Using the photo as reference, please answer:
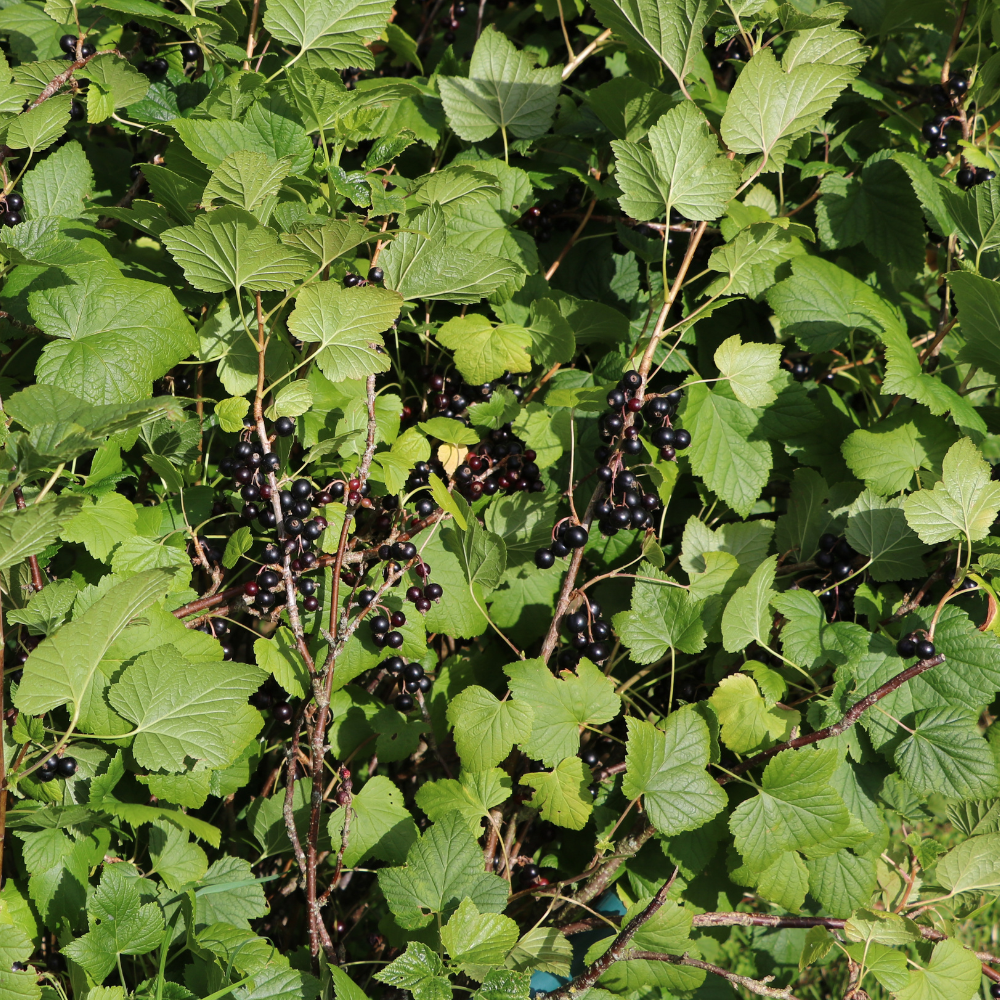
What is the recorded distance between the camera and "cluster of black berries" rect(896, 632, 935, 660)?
159 centimetres

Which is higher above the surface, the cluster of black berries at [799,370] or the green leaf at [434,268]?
the green leaf at [434,268]

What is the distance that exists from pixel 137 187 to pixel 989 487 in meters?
1.93

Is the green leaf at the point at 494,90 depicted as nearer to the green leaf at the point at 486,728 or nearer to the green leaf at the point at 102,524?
the green leaf at the point at 102,524

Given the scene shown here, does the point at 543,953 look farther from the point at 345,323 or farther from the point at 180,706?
the point at 345,323

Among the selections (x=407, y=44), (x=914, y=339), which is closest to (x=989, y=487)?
(x=914, y=339)

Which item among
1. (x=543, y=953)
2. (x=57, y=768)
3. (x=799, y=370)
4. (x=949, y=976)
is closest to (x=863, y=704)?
(x=949, y=976)

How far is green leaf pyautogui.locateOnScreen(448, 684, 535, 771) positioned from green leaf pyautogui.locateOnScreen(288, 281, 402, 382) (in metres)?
0.64

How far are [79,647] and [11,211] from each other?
0.93 meters

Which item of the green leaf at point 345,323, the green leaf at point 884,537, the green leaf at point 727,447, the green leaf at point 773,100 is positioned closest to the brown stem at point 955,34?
the green leaf at point 773,100

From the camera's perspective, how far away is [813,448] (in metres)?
1.95

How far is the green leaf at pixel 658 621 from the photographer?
167cm

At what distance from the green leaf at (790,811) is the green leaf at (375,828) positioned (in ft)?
2.11

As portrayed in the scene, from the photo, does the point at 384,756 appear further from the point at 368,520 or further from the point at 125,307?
the point at 125,307

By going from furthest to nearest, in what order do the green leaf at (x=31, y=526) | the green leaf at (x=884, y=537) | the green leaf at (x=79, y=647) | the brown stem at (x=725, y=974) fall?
the green leaf at (x=884, y=537) < the brown stem at (x=725, y=974) < the green leaf at (x=79, y=647) < the green leaf at (x=31, y=526)
